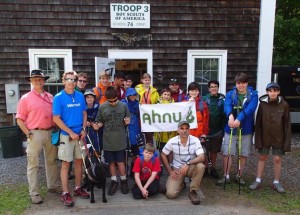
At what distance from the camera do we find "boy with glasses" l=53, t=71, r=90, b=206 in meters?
4.20

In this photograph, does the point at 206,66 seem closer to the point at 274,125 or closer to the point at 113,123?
the point at 274,125

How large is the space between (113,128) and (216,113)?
177cm

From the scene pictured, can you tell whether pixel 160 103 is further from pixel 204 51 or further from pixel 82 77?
pixel 204 51

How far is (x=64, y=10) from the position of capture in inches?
278

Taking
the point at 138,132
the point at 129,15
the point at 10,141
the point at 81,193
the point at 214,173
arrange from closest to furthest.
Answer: the point at 81,193
the point at 138,132
the point at 214,173
the point at 10,141
the point at 129,15

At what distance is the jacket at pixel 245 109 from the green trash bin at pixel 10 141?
457 centimetres

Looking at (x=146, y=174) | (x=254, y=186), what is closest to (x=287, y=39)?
(x=254, y=186)

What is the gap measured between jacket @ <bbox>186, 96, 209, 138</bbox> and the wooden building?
7.73 feet

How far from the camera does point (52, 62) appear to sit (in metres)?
7.30

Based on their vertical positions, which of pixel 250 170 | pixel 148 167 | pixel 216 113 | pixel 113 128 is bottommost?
pixel 250 170

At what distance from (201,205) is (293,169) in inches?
105

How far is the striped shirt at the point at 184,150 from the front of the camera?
4.67 metres

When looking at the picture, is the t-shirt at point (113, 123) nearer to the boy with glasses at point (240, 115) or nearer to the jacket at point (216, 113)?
the jacket at point (216, 113)

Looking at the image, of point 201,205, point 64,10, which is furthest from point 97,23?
point 201,205
